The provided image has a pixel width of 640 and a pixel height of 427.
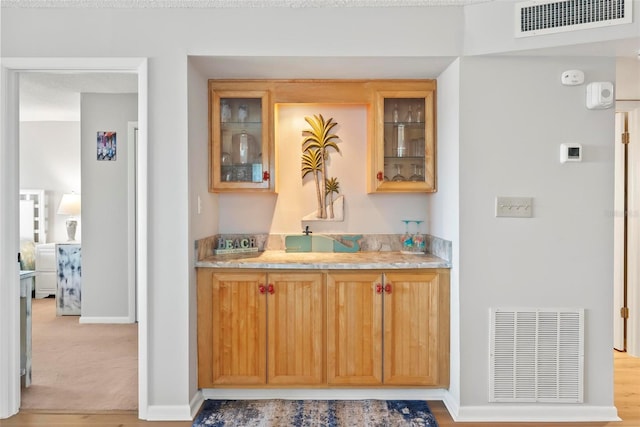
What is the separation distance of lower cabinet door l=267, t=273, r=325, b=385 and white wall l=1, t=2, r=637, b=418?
1.70 ft

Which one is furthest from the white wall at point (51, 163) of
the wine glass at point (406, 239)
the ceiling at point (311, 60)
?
the wine glass at point (406, 239)

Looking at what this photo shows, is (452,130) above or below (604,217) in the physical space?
above

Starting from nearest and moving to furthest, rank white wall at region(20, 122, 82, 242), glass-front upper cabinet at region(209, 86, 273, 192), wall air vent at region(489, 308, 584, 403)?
wall air vent at region(489, 308, 584, 403) < glass-front upper cabinet at region(209, 86, 273, 192) < white wall at region(20, 122, 82, 242)

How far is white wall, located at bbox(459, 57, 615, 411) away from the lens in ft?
9.66

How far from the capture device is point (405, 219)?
3.75 m

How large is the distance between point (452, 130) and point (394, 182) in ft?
1.92

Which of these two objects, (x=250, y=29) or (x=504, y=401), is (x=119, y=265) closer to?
(x=250, y=29)

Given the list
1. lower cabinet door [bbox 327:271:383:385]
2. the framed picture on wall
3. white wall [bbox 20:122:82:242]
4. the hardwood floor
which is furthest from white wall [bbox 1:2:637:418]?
white wall [bbox 20:122:82:242]

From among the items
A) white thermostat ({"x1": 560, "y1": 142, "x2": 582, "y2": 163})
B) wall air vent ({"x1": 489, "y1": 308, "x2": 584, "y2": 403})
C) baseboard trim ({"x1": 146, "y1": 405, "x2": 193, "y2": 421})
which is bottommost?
baseboard trim ({"x1": 146, "y1": 405, "x2": 193, "y2": 421})

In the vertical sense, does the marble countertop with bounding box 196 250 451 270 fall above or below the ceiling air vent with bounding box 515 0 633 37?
below

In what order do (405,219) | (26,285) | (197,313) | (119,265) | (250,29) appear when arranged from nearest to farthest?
(250,29), (197,313), (26,285), (405,219), (119,265)

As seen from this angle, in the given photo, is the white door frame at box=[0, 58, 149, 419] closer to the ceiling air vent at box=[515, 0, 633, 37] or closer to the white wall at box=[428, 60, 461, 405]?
the white wall at box=[428, 60, 461, 405]

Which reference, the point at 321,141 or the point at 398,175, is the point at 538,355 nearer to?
the point at 398,175

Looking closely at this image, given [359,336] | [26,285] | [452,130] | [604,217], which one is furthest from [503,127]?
[26,285]
